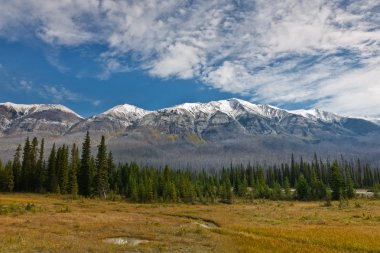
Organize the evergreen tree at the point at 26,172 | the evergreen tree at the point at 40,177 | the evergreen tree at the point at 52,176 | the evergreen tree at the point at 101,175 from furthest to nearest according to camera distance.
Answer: the evergreen tree at the point at 26,172 < the evergreen tree at the point at 40,177 < the evergreen tree at the point at 52,176 < the evergreen tree at the point at 101,175

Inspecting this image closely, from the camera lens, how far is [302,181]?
112m

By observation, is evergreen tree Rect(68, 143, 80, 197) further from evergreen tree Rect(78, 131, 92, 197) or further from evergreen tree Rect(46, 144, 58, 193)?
evergreen tree Rect(46, 144, 58, 193)

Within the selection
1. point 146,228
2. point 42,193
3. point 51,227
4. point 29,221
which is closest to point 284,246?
point 146,228

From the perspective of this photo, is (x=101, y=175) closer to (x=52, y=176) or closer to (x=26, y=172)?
(x=52, y=176)

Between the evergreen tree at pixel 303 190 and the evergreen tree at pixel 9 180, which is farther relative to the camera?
the evergreen tree at pixel 303 190

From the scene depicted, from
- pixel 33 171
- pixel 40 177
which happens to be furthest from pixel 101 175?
pixel 33 171

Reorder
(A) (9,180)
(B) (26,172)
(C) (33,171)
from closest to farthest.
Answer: (A) (9,180) → (B) (26,172) → (C) (33,171)

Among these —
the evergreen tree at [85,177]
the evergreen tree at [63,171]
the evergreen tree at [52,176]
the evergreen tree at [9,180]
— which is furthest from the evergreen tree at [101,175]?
the evergreen tree at [9,180]

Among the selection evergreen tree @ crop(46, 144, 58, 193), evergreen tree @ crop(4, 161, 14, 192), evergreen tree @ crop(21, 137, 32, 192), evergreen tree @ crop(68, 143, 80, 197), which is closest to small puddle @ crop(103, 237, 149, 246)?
evergreen tree @ crop(68, 143, 80, 197)

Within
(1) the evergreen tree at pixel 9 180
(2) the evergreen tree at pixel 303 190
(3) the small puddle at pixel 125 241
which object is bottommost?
(3) the small puddle at pixel 125 241

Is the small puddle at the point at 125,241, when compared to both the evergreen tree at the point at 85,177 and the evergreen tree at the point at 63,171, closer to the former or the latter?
the evergreen tree at the point at 85,177

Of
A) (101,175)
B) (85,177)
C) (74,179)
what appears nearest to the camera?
(74,179)

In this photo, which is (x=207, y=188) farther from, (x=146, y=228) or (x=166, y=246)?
(x=166, y=246)

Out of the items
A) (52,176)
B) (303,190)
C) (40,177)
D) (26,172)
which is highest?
(26,172)
